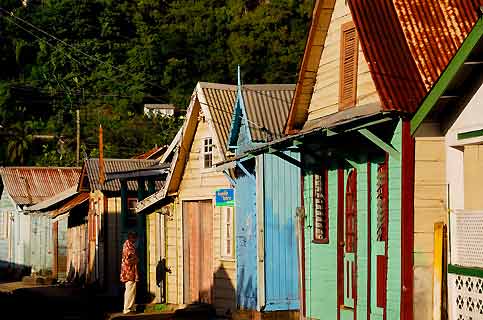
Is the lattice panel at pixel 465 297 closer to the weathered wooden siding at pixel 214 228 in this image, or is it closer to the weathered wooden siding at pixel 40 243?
the weathered wooden siding at pixel 214 228

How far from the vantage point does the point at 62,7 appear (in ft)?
295

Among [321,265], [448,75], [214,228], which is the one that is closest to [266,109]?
[214,228]

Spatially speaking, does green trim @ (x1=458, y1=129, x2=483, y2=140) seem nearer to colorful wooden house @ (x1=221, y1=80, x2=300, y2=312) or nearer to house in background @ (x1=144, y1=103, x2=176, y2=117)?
colorful wooden house @ (x1=221, y1=80, x2=300, y2=312)

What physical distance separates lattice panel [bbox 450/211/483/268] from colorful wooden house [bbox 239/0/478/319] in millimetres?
982

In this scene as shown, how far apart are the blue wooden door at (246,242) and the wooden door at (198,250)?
249 centimetres

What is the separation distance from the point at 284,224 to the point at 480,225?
8.47 m

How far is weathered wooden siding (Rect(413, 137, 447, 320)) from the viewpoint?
1512 centimetres

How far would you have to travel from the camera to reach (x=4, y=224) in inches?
2031

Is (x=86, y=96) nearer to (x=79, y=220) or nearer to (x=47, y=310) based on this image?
(x=79, y=220)

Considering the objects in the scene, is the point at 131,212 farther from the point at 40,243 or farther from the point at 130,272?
the point at 40,243

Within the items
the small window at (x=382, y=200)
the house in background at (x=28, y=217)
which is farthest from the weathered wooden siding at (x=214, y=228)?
the house in background at (x=28, y=217)

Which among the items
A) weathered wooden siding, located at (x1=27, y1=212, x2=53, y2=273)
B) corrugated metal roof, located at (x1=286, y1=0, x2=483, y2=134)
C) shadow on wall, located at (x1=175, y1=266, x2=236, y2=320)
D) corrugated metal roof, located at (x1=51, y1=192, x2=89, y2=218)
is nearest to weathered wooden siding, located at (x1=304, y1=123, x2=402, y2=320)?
corrugated metal roof, located at (x1=286, y1=0, x2=483, y2=134)

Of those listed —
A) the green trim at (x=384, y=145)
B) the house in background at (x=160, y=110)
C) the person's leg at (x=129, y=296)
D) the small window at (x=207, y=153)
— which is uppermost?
the house in background at (x=160, y=110)

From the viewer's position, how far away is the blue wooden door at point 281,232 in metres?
21.6
